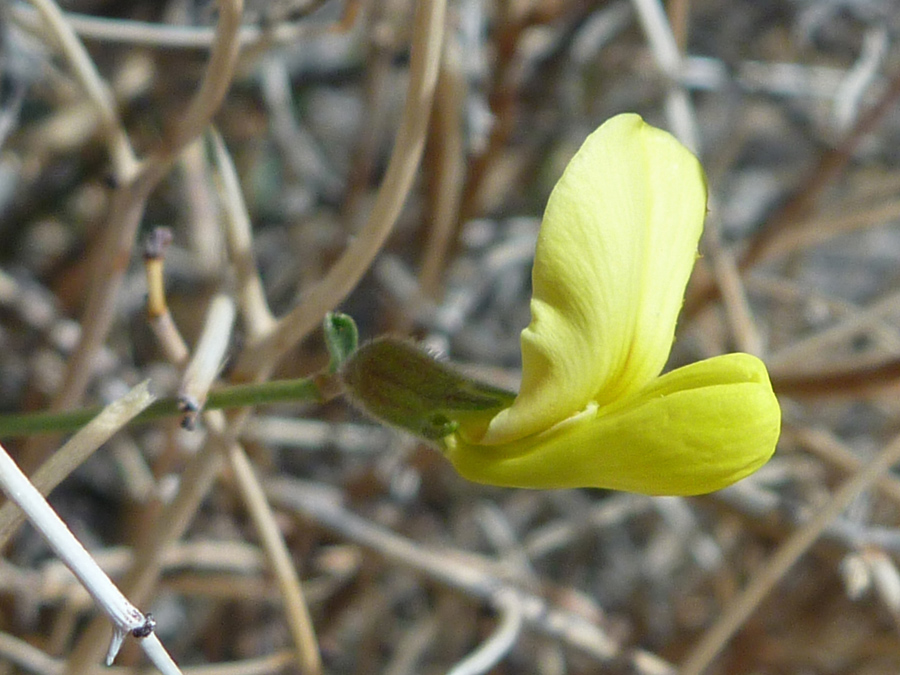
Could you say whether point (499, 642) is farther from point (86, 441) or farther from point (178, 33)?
point (178, 33)

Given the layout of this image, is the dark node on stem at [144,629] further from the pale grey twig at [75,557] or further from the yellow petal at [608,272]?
the yellow petal at [608,272]

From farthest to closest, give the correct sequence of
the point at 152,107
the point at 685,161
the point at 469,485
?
the point at 469,485 < the point at 152,107 < the point at 685,161

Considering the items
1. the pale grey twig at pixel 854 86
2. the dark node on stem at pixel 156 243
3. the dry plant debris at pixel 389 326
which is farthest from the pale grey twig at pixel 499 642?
the pale grey twig at pixel 854 86

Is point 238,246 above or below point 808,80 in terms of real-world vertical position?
above

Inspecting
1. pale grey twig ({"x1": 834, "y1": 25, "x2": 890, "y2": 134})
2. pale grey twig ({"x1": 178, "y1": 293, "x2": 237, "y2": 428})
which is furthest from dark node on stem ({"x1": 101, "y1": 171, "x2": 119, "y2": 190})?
pale grey twig ({"x1": 834, "y1": 25, "x2": 890, "y2": 134})

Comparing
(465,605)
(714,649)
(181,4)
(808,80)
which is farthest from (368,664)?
(808,80)

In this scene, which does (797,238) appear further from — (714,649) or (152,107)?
(152,107)
